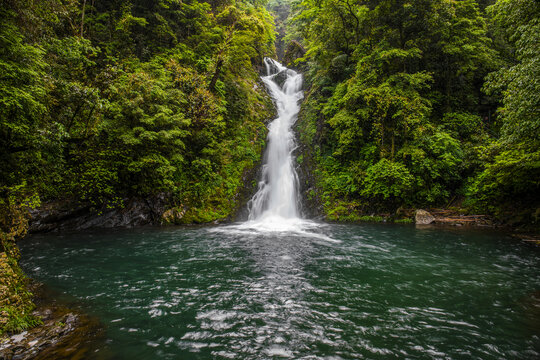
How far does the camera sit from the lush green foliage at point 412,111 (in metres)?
13.4

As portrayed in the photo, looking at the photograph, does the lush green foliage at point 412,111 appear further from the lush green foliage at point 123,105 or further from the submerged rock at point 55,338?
the submerged rock at point 55,338

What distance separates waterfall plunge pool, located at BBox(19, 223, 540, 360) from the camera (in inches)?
138

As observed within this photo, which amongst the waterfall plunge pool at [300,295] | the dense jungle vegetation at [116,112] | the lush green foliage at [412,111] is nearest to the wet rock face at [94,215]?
the dense jungle vegetation at [116,112]

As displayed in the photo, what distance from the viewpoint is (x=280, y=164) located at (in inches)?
766

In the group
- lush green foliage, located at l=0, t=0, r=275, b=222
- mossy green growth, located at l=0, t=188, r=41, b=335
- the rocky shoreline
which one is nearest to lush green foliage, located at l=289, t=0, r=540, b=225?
lush green foliage, located at l=0, t=0, r=275, b=222

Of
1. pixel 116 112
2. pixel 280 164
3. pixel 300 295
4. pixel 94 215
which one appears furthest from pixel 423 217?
pixel 94 215

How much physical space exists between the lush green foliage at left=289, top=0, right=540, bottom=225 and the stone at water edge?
2.65 ft

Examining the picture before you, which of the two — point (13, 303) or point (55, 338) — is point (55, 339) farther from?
point (13, 303)

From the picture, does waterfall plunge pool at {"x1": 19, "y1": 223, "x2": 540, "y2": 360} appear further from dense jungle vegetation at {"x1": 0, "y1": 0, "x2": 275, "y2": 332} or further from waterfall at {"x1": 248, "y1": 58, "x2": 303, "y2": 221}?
waterfall at {"x1": 248, "y1": 58, "x2": 303, "y2": 221}

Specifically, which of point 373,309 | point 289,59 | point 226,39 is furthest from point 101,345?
point 289,59

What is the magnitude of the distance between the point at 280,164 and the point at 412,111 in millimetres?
9674

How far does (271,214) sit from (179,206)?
5.82 m

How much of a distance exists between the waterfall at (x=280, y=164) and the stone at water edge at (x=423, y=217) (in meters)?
A: 7.15

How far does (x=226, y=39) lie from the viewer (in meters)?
17.2
